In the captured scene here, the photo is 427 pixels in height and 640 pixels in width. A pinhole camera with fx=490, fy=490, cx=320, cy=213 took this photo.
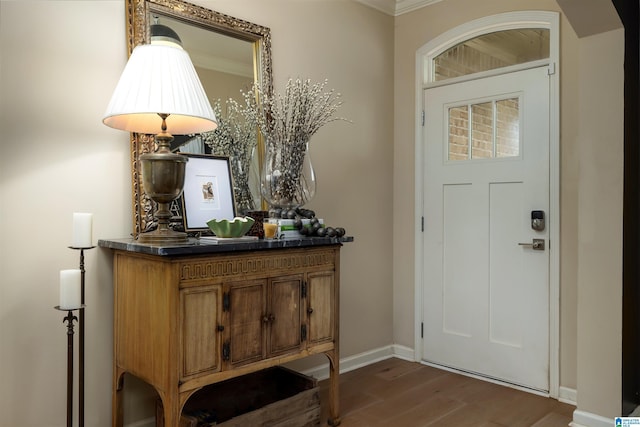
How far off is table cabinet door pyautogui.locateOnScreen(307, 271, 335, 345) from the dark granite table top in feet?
0.64

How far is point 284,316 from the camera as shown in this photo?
2.31 metres

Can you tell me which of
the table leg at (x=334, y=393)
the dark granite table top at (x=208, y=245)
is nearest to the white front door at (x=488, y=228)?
the table leg at (x=334, y=393)

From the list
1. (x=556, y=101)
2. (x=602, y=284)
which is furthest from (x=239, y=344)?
(x=556, y=101)

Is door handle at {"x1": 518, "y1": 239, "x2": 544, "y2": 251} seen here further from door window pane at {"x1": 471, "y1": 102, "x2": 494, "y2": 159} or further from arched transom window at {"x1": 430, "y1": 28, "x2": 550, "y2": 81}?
arched transom window at {"x1": 430, "y1": 28, "x2": 550, "y2": 81}

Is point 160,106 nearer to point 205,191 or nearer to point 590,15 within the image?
point 205,191

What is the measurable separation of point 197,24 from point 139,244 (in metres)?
1.27

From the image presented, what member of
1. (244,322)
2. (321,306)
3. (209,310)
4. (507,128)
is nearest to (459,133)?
(507,128)

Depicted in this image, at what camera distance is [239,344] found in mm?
2131

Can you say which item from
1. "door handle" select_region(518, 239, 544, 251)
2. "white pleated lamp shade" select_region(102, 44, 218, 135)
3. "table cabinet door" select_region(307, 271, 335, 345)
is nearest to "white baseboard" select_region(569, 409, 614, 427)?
"door handle" select_region(518, 239, 544, 251)

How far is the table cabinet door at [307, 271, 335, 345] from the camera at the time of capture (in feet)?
8.04

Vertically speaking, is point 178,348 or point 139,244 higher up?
point 139,244

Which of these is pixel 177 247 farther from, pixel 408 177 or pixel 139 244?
pixel 408 177

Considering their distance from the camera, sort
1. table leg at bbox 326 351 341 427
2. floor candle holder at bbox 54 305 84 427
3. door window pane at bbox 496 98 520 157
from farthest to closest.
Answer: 1. door window pane at bbox 496 98 520 157
2. table leg at bbox 326 351 341 427
3. floor candle holder at bbox 54 305 84 427

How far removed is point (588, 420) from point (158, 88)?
2.62 m
